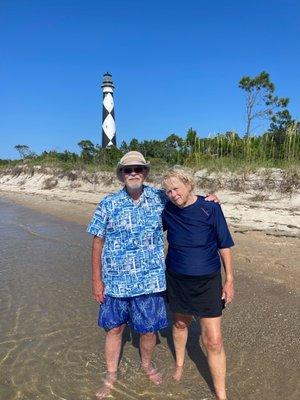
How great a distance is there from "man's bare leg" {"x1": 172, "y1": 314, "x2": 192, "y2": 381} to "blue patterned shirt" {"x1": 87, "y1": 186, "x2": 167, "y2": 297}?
13.0 inches

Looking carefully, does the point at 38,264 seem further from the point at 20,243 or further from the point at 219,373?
the point at 219,373

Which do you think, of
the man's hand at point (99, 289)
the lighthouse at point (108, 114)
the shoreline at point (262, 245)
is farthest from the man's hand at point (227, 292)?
the lighthouse at point (108, 114)

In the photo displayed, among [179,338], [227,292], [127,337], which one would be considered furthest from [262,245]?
[227,292]

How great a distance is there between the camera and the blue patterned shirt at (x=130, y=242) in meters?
3.46

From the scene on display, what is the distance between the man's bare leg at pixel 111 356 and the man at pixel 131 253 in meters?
0.06

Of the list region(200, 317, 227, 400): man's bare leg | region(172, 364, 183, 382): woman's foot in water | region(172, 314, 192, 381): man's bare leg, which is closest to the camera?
region(200, 317, 227, 400): man's bare leg

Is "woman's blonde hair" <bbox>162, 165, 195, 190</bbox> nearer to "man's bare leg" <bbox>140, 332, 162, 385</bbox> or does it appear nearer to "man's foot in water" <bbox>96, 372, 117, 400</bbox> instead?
"man's bare leg" <bbox>140, 332, 162, 385</bbox>

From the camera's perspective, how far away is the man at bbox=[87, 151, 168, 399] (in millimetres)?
3453

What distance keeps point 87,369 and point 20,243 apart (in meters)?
5.91

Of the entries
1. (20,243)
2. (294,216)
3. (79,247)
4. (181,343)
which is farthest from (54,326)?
(294,216)

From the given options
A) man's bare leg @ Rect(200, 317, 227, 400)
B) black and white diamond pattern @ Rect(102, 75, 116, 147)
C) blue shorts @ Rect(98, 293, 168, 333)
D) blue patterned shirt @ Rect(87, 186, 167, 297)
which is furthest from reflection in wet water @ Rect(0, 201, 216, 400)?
black and white diamond pattern @ Rect(102, 75, 116, 147)

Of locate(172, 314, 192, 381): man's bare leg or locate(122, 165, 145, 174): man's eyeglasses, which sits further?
locate(172, 314, 192, 381): man's bare leg

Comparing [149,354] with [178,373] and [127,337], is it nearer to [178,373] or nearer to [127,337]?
[178,373]

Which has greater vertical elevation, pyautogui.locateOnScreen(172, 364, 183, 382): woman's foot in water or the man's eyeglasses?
the man's eyeglasses
